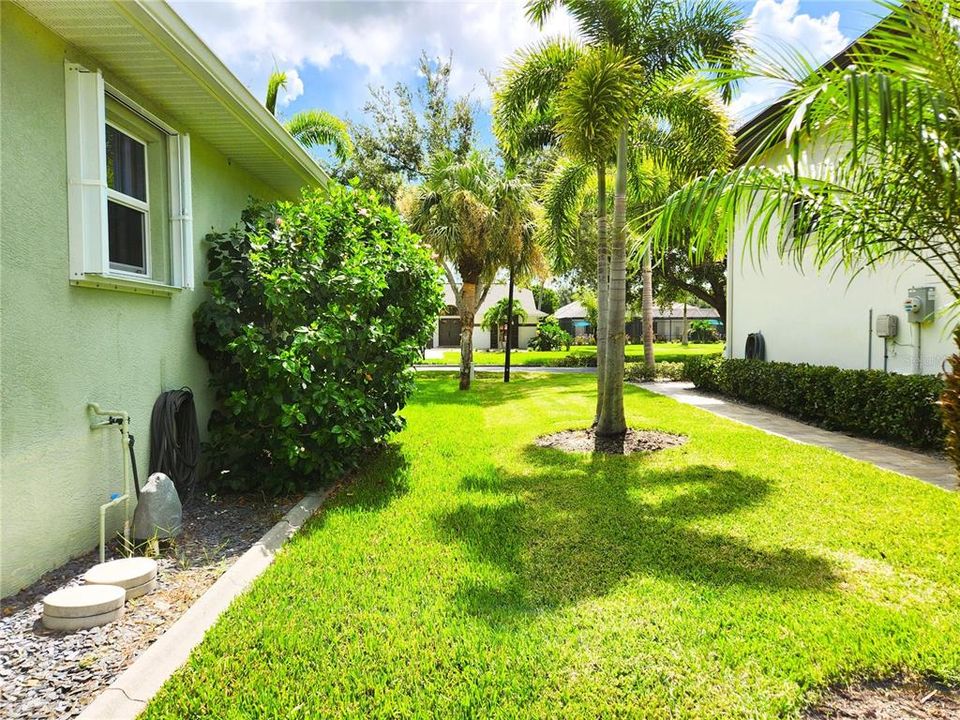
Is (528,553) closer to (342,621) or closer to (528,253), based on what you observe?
(342,621)

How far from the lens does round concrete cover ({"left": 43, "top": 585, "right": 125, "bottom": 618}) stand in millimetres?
3045

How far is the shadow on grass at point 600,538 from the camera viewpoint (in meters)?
3.62

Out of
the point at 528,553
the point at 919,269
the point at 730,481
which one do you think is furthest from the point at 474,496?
the point at 919,269

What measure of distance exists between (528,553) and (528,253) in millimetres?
14018

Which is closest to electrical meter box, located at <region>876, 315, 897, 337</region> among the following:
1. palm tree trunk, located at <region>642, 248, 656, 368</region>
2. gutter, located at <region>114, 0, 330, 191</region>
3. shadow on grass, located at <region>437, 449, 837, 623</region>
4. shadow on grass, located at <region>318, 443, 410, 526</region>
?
shadow on grass, located at <region>437, 449, 837, 623</region>

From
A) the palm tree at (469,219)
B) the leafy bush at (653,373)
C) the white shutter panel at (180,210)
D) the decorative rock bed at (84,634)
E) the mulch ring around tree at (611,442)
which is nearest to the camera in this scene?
the decorative rock bed at (84,634)

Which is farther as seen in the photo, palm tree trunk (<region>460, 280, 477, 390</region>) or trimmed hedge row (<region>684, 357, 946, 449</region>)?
palm tree trunk (<region>460, 280, 477, 390</region>)

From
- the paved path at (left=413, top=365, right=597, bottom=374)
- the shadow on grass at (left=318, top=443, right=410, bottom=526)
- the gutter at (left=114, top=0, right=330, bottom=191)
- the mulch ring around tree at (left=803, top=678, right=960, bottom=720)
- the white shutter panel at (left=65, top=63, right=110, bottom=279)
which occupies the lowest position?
the mulch ring around tree at (left=803, top=678, right=960, bottom=720)

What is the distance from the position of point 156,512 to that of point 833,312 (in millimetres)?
11181

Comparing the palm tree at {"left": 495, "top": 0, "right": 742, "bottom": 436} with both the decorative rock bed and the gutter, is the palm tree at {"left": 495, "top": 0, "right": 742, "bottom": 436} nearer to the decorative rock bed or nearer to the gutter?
the gutter

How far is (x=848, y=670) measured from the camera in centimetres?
271

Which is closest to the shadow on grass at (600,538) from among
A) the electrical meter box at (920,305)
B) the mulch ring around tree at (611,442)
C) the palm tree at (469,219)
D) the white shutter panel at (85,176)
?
the mulch ring around tree at (611,442)

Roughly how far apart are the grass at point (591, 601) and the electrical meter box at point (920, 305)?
3.64m

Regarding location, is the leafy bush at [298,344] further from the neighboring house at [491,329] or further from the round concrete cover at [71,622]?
the neighboring house at [491,329]
